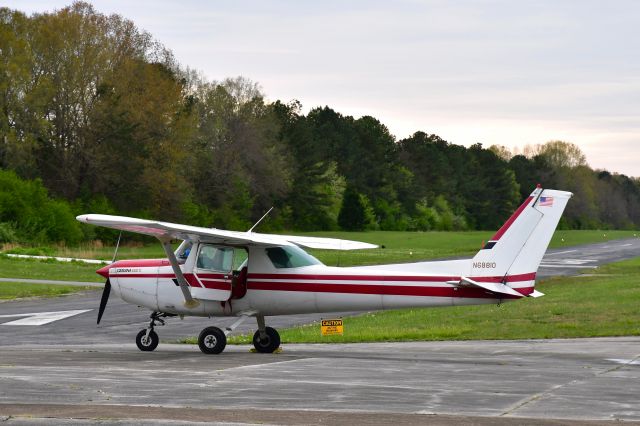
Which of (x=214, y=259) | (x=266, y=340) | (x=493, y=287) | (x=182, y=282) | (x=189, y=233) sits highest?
(x=189, y=233)

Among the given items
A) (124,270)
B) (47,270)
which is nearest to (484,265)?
(124,270)

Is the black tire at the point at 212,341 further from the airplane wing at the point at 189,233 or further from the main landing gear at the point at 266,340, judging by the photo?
the airplane wing at the point at 189,233

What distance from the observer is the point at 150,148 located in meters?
77.6

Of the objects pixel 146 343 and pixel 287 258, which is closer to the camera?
pixel 287 258

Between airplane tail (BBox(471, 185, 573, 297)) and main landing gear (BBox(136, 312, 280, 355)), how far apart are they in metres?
4.37

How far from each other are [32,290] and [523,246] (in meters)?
23.7

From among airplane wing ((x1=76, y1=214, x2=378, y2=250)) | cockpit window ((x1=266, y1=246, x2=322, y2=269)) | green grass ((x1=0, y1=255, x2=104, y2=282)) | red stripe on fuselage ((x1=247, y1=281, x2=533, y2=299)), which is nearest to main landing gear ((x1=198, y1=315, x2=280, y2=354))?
red stripe on fuselage ((x1=247, y1=281, x2=533, y2=299))

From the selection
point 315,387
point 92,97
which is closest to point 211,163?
point 92,97

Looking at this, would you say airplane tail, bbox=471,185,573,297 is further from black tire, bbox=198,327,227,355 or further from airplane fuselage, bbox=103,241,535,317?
black tire, bbox=198,327,227,355

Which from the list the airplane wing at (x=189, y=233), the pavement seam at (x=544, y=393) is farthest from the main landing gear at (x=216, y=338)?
the pavement seam at (x=544, y=393)

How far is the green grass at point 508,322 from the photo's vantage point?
78.0 ft

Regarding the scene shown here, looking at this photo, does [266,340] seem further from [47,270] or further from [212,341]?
[47,270]

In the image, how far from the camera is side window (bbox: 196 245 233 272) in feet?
63.8

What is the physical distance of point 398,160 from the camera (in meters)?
153
